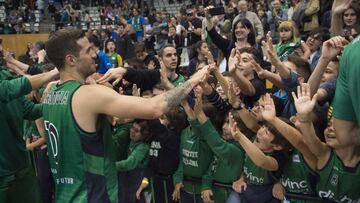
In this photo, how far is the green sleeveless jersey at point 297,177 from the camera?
3654 mm

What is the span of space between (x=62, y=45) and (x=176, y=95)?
0.87 meters

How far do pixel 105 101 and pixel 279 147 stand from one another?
148cm

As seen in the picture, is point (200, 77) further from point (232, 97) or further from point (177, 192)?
point (177, 192)

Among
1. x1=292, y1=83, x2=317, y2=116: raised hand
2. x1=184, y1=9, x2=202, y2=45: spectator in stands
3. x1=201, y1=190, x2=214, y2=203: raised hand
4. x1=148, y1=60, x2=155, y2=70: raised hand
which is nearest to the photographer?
x1=292, y1=83, x2=317, y2=116: raised hand

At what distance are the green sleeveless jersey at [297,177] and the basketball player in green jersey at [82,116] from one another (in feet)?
3.37

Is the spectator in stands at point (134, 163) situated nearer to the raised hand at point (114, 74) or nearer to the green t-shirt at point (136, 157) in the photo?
the green t-shirt at point (136, 157)

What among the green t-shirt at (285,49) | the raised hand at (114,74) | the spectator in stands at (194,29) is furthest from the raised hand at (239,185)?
the spectator in stands at (194,29)

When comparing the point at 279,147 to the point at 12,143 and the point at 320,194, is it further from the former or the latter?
the point at 12,143

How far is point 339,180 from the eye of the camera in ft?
11.0

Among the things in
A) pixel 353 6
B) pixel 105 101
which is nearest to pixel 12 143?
pixel 105 101

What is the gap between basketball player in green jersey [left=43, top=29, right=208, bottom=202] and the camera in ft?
10.6

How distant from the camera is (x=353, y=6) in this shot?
597 centimetres

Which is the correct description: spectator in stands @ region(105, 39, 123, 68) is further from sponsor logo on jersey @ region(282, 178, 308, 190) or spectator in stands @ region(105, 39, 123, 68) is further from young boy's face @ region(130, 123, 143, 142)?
sponsor logo on jersey @ region(282, 178, 308, 190)

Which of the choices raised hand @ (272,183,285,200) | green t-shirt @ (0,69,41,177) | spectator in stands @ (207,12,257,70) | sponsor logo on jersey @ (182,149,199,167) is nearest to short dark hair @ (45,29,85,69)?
green t-shirt @ (0,69,41,177)
